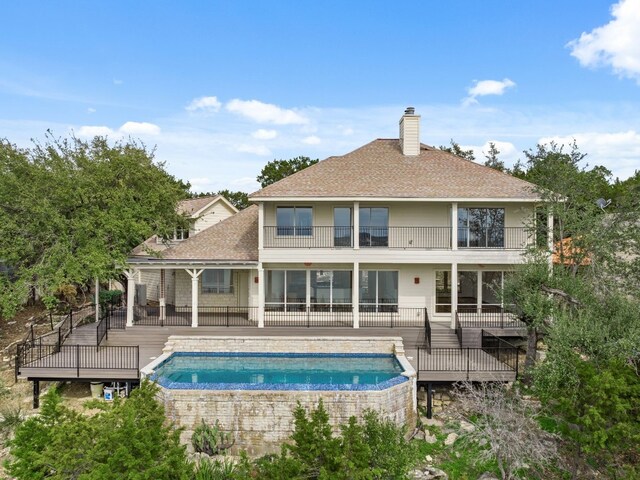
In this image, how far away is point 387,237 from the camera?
20.1 metres

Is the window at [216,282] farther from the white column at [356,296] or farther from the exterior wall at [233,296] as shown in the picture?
the white column at [356,296]

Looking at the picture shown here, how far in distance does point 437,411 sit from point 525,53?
1855cm

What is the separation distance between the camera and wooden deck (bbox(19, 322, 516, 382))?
13.9 meters

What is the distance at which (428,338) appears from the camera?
56.8ft

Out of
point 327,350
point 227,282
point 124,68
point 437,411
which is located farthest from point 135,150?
point 437,411

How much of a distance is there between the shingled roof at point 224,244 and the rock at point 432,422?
32.6 feet

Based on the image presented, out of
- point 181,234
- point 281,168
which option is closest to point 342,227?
point 181,234

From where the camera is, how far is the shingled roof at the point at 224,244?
1983 cm

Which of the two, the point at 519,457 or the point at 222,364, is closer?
the point at 519,457

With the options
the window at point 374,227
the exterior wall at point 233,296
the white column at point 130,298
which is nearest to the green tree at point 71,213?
the white column at point 130,298

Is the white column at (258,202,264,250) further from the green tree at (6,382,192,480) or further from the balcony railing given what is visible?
the green tree at (6,382,192,480)

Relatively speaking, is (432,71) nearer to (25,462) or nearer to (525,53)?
(525,53)

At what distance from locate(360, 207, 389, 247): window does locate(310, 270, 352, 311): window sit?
6.47 feet

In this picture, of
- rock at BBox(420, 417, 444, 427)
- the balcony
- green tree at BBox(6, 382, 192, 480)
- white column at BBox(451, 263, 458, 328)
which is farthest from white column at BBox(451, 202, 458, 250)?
green tree at BBox(6, 382, 192, 480)
